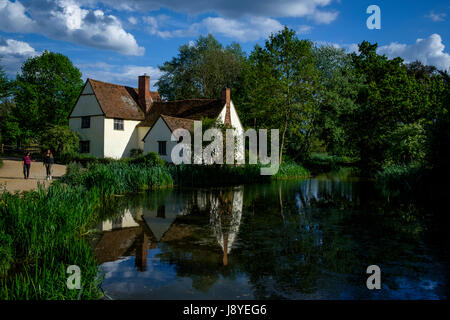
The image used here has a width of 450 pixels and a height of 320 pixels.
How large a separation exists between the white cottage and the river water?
2083 centimetres

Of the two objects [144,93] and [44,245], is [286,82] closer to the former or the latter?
[144,93]

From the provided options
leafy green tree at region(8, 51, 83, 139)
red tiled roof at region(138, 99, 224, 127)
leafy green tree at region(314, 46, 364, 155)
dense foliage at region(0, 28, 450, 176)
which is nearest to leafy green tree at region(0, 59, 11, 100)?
dense foliage at region(0, 28, 450, 176)

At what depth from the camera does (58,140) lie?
3272 centimetres

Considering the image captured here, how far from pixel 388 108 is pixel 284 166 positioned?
11.9m

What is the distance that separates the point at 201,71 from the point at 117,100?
14.9 m

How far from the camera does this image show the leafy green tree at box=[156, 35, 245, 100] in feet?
159

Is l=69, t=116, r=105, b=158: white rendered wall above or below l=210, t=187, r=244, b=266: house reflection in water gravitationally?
above

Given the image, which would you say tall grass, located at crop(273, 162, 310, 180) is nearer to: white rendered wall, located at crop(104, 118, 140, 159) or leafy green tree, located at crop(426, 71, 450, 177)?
leafy green tree, located at crop(426, 71, 450, 177)

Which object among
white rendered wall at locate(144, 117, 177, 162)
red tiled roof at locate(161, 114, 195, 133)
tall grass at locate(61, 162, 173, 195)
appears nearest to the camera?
tall grass at locate(61, 162, 173, 195)

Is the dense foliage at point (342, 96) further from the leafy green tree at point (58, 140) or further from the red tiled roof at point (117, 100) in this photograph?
the leafy green tree at point (58, 140)

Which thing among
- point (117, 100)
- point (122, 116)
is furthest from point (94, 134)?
point (117, 100)

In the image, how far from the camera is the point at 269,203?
17047mm

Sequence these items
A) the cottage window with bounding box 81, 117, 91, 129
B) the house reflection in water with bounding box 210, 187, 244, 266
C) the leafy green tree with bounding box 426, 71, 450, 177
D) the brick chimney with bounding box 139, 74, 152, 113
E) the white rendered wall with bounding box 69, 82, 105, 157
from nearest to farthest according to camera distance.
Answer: the house reflection in water with bounding box 210, 187, 244, 266 < the leafy green tree with bounding box 426, 71, 450, 177 < the white rendered wall with bounding box 69, 82, 105, 157 < the cottage window with bounding box 81, 117, 91, 129 < the brick chimney with bounding box 139, 74, 152, 113

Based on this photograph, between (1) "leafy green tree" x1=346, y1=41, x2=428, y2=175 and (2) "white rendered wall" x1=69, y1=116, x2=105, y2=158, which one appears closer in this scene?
(1) "leafy green tree" x1=346, y1=41, x2=428, y2=175
